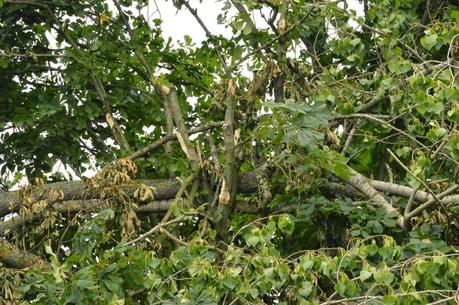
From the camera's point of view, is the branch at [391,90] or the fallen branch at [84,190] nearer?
the branch at [391,90]

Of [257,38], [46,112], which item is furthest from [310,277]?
[46,112]

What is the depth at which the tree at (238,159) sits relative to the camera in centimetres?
525

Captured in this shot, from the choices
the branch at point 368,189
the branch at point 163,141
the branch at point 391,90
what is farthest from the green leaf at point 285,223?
the branch at point 163,141

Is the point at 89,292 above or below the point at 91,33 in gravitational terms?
below

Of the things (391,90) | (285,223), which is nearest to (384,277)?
(285,223)

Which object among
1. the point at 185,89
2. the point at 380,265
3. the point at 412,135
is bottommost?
the point at 380,265

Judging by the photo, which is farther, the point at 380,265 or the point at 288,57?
the point at 288,57

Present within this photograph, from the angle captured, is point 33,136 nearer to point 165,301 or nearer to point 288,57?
point 288,57

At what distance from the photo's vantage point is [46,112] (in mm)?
7305

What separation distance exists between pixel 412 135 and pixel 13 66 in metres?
3.17

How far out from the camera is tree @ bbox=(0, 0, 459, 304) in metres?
5.25

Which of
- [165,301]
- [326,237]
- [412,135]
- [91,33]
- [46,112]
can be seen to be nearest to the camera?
[165,301]

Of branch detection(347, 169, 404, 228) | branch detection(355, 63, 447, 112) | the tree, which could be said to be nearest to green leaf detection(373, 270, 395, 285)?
the tree

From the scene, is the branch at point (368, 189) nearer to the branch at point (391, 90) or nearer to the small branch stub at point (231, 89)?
the branch at point (391, 90)
